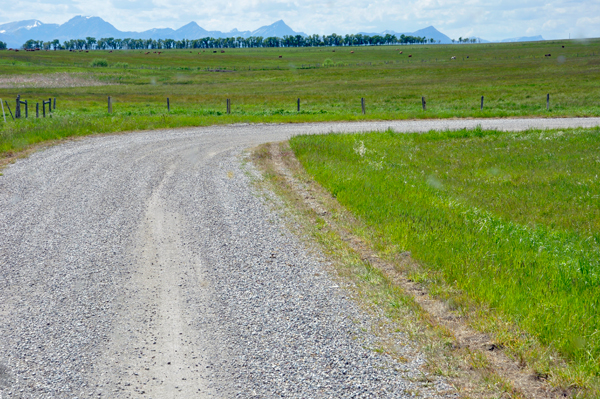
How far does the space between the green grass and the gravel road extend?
166 centimetres

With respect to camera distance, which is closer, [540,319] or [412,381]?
[412,381]

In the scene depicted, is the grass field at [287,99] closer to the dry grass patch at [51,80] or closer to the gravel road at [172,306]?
the dry grass patch at [51,80]

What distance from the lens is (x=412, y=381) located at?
14.1ft

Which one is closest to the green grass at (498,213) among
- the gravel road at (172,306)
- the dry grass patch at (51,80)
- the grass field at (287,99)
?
the gravel road at (172,306)

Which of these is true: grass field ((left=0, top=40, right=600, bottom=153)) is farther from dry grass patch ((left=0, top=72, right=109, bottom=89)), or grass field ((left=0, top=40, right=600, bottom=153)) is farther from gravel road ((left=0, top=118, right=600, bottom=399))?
gravel road ((left=0, top=118, right=600, bottom=399))

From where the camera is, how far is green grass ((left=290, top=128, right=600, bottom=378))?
5559mm

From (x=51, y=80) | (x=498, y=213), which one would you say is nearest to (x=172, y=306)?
(x=498, y=213)

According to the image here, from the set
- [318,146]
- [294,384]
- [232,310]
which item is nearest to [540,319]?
[294,384]

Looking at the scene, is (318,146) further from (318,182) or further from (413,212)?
(413,212)

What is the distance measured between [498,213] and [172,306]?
25.1 ft

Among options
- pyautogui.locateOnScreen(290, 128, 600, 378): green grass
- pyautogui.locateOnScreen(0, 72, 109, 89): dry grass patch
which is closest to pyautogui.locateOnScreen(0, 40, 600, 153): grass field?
pyautogui.locateOnScreen(0, 72, 109, 89): dry grass patch

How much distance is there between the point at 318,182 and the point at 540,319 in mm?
8453

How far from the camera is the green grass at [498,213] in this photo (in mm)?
5559

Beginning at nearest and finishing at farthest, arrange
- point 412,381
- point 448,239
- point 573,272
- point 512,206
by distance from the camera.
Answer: point 412,381 → point 573,272 → point 448,239 → point 512,206
